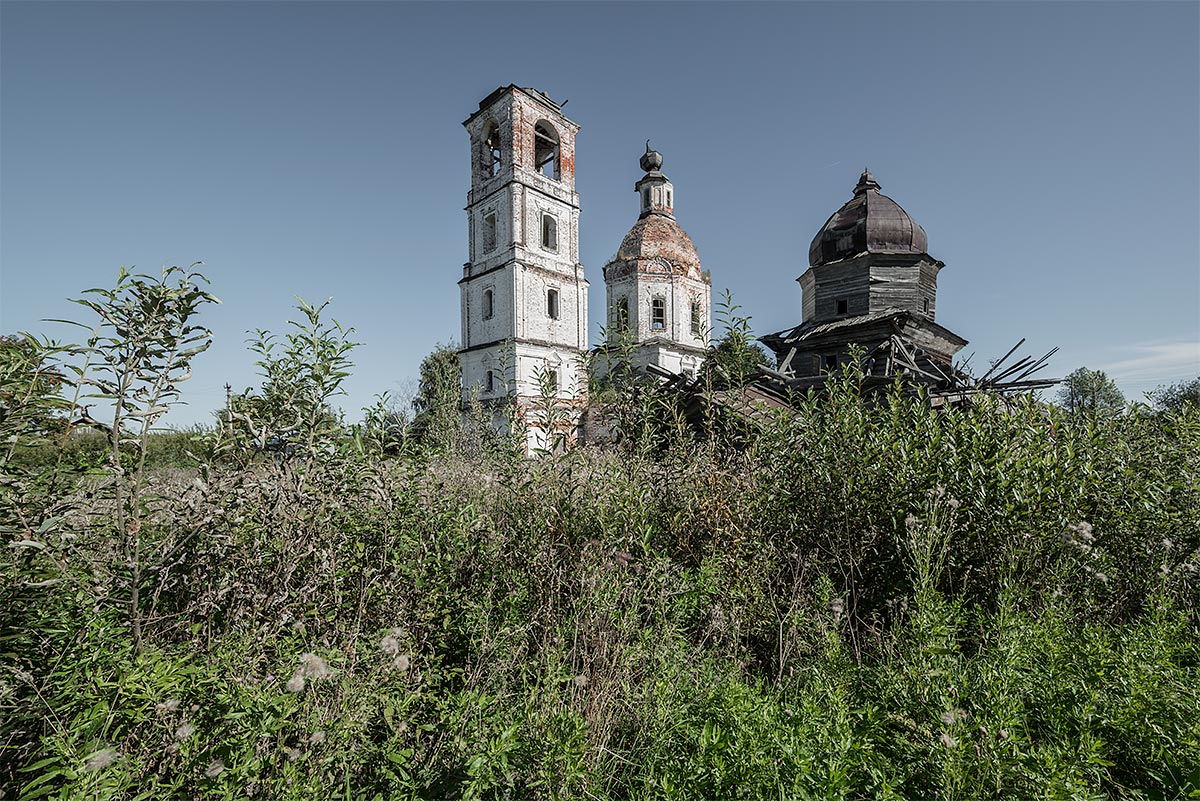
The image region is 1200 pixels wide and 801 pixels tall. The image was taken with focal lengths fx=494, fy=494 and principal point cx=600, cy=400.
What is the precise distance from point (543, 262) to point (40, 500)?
23.9 meters

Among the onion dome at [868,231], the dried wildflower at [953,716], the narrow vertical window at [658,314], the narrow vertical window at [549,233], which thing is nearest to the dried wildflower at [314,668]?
the dried wildflower at [953,716]

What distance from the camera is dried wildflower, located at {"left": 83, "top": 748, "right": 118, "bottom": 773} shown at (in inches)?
56.1

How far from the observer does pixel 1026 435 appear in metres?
3.49

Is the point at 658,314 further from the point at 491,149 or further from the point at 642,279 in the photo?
the point at 491,149

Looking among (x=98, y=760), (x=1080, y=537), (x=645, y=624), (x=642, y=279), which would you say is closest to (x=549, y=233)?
(x=642, y=279)

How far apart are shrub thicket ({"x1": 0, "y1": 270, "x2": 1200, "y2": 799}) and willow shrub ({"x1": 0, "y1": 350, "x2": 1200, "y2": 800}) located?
0.06ft

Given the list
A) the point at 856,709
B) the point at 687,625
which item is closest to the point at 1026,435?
the point at 856,709

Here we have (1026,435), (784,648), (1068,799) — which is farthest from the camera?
(1026,435)

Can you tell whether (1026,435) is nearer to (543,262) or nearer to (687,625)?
(687,625)

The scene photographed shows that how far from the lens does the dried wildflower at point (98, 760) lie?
56.1 inches

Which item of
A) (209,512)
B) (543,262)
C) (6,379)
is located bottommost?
(209,512)

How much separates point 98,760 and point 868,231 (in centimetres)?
2111

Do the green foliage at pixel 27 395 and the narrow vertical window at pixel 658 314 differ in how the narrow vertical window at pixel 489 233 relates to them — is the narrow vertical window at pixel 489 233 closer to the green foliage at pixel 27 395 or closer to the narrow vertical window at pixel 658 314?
the narrow vertical window at pixel 658 314

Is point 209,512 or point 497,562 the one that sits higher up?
point 209,512
